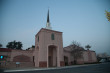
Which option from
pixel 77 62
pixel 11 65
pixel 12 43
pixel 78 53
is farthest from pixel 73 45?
pixel 12 43

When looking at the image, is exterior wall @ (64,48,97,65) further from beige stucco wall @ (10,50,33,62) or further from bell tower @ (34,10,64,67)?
beige stucco wall @ (10,50,33,62)

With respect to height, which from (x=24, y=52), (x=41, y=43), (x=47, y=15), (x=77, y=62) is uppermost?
(x=47, y=15)

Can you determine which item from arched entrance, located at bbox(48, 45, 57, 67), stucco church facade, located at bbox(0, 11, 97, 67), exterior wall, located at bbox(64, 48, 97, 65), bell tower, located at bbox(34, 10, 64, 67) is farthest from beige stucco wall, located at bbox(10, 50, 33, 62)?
exterior wall, located at bbox(64, 48, 97, 65)

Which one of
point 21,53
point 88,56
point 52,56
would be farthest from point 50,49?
point 88,56

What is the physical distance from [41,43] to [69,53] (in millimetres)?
15966

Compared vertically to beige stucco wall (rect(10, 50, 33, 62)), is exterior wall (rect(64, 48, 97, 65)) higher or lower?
lower

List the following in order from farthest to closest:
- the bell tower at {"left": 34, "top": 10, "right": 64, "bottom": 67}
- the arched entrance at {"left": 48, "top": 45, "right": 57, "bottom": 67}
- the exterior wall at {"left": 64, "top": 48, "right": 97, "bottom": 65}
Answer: the exterior wall at {"left": 64, "top": 48, "right": 97, "bottom": 65} → the arched entrance at {"left": 48, "top": 45, "right": 57, "bottom": 67} → the bell tower at {"left": 34, "top": 10, "right": 64, "bottom": 67}

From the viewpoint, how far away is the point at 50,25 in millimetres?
40875

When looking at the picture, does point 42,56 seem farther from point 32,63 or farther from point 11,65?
point 11,65

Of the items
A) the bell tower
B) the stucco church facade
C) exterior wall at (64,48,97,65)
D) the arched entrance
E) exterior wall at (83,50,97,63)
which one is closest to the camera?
the bell tower

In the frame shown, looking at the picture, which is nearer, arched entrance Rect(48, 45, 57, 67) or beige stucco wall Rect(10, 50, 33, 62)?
beige stucco wall Rect(10, 50, 33, 62)

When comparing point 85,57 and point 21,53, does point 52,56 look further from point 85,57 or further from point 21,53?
point 85,57

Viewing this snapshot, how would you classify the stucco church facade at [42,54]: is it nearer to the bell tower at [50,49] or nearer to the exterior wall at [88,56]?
the bell tower at [50,49]

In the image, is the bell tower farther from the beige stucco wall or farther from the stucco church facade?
Result: the beige stucco wall
